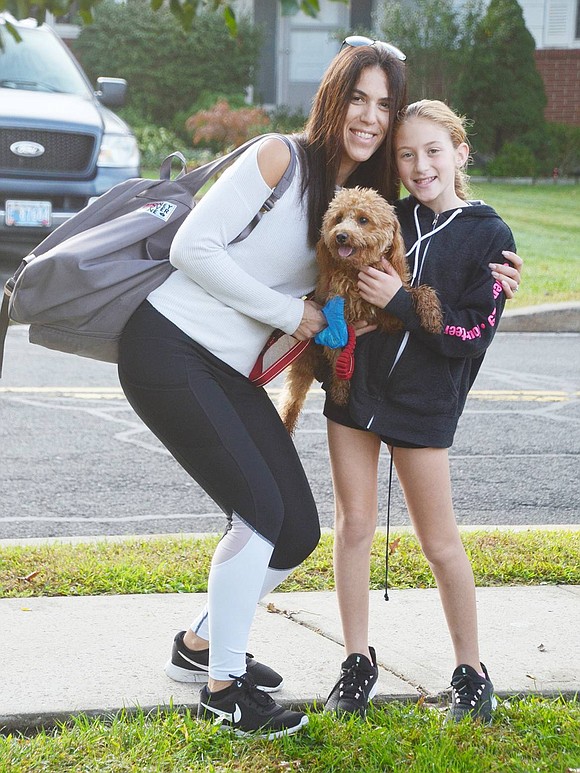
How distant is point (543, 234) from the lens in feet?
48.5

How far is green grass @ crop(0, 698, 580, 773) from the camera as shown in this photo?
2777mm

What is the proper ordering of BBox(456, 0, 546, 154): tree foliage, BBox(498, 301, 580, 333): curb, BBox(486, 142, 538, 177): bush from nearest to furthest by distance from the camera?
1. BBox(498, 301, 580, 333): curb
2. BBox(486, 142, 538, 177): bush
3. BBox(456, 0, 546, 154): tree foliage

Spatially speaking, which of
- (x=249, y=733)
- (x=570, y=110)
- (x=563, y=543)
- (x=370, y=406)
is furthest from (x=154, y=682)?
(x=570, y=110)

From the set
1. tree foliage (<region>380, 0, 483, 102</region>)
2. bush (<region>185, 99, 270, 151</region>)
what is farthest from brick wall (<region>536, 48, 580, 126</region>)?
bush (<region>185, 99, 270, 151</region>)

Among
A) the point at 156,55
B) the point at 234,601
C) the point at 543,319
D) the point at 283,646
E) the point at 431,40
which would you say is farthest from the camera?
the point at 156,55

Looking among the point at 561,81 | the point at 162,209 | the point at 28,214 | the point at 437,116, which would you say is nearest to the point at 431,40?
the point at 561,81

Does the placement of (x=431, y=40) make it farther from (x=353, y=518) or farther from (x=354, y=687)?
(x=354, y=687)

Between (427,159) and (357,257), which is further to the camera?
(427,159)

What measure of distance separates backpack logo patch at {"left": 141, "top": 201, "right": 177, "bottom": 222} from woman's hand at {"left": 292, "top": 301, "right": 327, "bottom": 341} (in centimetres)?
46

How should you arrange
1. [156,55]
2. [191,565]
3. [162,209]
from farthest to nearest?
1. [156,55]
2. [191,565]
3. [162,209]

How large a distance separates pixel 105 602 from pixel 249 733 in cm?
111

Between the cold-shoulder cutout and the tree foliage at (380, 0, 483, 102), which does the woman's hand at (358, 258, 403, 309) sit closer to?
the cold-shoulder cutout

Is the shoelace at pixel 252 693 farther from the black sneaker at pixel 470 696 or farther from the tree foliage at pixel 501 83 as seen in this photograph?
the tree foliage at pixel 501 83

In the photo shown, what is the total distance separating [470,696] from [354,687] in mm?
328
